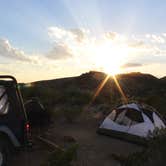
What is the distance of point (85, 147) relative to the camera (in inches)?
441

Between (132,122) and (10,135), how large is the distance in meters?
6.84

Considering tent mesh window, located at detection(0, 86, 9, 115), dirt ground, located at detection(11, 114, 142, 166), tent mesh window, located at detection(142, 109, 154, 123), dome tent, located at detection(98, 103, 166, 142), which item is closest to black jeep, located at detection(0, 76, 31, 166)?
tent mesh window, located at detection(0, 86, 9, 115)

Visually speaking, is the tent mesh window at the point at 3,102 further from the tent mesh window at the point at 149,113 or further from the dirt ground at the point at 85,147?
the tent mesh window at the point at 149,113

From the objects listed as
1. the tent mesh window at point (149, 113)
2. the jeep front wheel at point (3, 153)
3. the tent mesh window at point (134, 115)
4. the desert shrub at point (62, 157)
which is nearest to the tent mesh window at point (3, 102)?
the jeep front wheel at point (3, 153)

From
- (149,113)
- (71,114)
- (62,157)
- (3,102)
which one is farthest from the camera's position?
(71,114)

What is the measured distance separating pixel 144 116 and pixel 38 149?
4.91m

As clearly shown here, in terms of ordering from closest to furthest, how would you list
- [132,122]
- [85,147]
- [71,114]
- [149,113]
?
[85,147]
[132,122]
[149,113]
[71,114]

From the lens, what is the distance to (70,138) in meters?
12.3

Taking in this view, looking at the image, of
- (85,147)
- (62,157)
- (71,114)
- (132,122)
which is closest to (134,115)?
(132,122)

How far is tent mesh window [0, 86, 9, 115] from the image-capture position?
724 cm

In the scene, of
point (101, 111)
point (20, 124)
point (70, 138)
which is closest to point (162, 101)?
point (101, 111)

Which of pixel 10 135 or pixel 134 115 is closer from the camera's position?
pixel 10 135

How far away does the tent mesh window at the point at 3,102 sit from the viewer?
7.24 m

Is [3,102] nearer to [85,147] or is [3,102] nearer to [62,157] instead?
[62,157]
